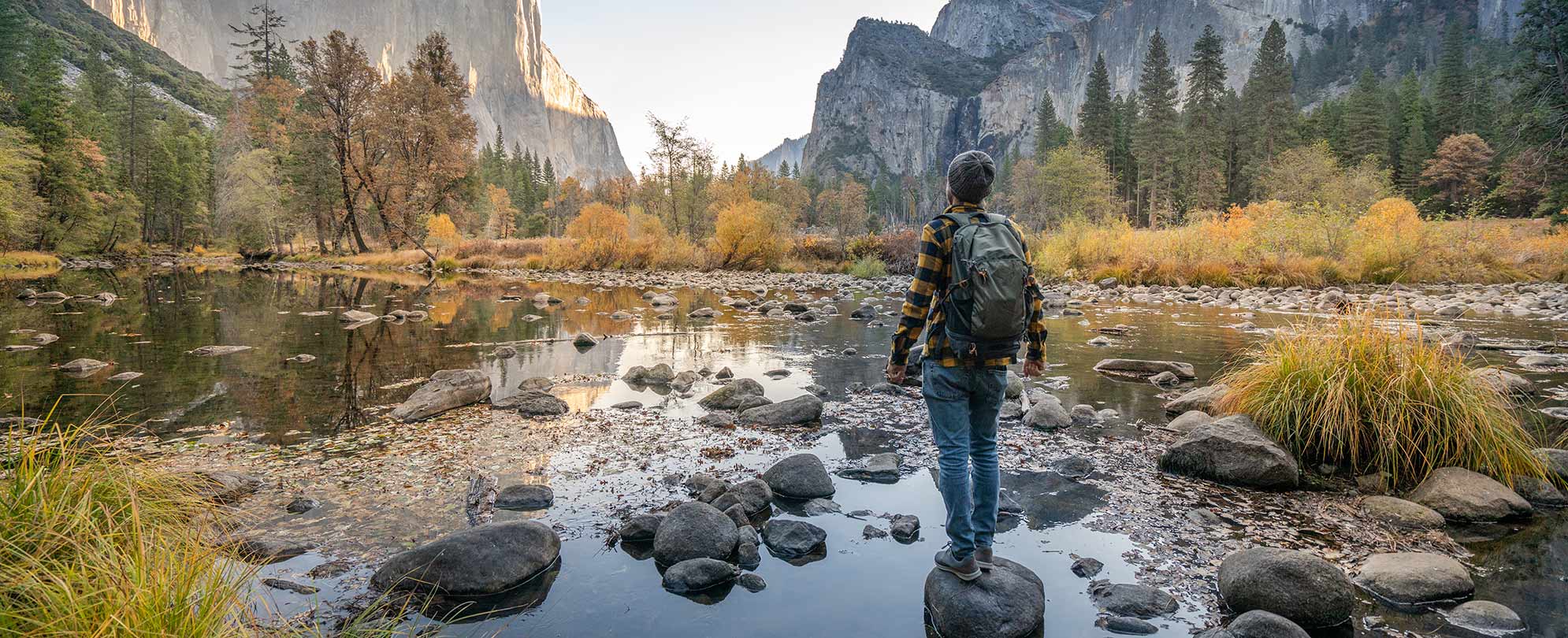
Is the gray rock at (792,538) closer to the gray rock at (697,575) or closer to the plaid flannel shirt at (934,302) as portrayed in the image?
the gray rock at (697,575)

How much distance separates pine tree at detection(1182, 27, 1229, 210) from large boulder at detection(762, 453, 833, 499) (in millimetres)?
67756

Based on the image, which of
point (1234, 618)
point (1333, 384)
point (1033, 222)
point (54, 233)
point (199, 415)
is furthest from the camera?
point (1033, 222)

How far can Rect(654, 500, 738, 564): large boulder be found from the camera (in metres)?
3.94

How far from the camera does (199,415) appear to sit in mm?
6906

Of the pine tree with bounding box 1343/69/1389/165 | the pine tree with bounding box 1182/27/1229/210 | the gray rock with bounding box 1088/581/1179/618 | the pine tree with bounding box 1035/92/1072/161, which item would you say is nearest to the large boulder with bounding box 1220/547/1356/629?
the gray rock with bounding box 1088/581/1179/618

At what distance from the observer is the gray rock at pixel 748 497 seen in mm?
4570

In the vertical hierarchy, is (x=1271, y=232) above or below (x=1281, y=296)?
above

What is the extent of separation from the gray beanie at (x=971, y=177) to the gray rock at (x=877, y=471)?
2.70 meters

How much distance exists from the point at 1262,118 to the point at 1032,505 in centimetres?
7495

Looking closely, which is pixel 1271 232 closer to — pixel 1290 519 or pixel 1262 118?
pixel 1290 519

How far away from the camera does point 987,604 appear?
328cm

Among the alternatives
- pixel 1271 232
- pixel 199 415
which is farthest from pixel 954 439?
pixel 1271 232

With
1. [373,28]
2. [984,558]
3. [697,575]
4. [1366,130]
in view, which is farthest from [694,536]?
[373,28]

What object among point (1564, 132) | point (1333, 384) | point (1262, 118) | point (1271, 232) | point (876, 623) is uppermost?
point (1262, 118)
